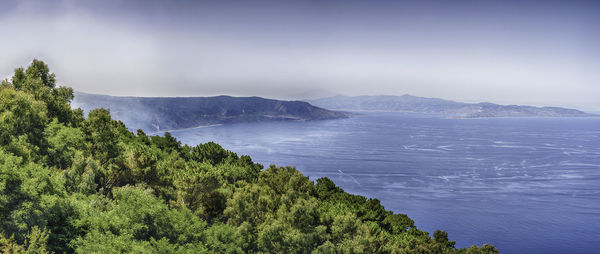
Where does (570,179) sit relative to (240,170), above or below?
below

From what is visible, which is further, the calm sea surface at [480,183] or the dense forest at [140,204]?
the calm sea surface at [480,183]

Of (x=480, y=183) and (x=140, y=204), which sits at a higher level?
(x=140, y=204)

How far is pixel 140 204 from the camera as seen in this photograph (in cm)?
2394

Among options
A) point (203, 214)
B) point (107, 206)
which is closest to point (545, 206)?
point (203, 214)

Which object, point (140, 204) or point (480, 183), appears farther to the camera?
point (480, 183)

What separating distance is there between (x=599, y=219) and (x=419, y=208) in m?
35.9

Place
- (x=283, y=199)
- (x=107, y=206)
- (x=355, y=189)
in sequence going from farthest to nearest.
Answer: (x=355, y=189), (x=283, y=199), (x=107, y=206)

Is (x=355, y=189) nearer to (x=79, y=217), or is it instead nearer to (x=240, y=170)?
(x=240, y=170)

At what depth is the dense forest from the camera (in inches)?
862

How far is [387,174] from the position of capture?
11206 cm

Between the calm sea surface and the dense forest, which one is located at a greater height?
the dense forest

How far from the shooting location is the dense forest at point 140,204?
21.9 metres

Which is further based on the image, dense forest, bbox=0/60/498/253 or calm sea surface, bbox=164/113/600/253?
calm sea surface, bbox=164/113/600/253

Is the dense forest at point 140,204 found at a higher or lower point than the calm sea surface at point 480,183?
higher
